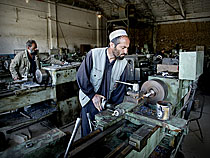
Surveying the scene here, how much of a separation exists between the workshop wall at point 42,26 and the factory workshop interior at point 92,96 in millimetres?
30

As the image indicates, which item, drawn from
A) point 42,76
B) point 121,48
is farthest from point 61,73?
point 121,48

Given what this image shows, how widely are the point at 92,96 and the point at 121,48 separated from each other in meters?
0.50

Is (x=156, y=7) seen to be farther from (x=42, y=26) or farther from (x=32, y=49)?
(x=32, y=49)

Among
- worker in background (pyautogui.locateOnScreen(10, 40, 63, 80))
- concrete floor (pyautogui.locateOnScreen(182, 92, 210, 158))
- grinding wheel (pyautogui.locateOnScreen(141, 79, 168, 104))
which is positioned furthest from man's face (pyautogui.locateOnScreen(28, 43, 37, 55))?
concrete floor (pyautogui.locateOnScreen(182, 92, 210, 158))

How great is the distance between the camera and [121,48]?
1356mm

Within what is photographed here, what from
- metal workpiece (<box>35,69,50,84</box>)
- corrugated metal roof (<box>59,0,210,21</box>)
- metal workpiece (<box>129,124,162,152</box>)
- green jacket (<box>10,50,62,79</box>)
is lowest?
metal workpiece (<box>129,124,162,152</box>)

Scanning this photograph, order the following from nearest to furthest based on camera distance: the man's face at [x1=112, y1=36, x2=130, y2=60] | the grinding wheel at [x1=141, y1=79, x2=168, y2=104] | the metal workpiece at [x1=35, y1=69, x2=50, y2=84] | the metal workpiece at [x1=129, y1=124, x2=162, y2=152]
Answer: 1. the metal workpiece at [x1=129, y1=124, x2=162, y2=152]
2. the man's face at [x1=112, y1=36, x2=130, y2=60]
3. the grinding wheel at [x1=141, y1=79, x2=168, y2=104]
4. the metal workpiece at [x1=35, y1=69, x2=50, y2=84]

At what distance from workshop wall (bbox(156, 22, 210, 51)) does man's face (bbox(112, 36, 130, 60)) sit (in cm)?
757

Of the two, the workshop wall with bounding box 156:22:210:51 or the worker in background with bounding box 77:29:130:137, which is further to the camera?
the workshop wall with bounding box 156:22:210:51

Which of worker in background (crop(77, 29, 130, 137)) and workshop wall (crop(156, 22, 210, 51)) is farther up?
workshop wall (crop(156, 22, 210, 51))

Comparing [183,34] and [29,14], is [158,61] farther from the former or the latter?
[183,34]

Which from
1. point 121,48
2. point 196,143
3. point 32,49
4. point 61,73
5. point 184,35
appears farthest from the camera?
point 184,35

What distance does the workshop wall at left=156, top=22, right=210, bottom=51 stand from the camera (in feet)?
24.1

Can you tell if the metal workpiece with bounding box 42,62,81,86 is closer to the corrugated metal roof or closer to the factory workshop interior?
the factory workshop interior
